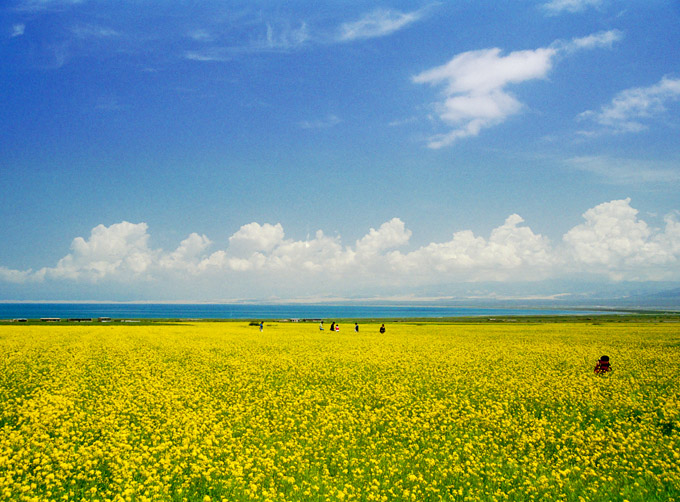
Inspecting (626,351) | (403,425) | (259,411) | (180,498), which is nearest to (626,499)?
(403,425)

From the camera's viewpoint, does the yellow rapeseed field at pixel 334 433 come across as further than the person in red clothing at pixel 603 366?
No

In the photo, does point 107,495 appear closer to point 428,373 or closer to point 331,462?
point 331,462

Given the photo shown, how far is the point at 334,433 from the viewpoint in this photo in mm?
13484

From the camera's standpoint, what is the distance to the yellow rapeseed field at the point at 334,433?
385 inches

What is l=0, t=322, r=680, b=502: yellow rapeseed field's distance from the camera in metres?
9.77

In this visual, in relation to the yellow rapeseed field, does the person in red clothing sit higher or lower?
lower

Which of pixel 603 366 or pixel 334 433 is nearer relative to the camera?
pixel 334 433

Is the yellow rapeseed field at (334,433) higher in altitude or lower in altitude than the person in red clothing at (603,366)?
higher

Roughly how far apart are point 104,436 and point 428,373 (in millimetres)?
16895

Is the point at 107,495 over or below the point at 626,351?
over

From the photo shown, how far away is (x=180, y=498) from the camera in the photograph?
29.9 feet

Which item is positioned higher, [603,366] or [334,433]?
[334,433]

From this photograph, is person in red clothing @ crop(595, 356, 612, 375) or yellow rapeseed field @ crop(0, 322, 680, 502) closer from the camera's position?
yellow rapeseed field @ crop(0, 322, 680, 502)

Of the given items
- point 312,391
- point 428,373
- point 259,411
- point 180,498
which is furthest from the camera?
point 428,373
